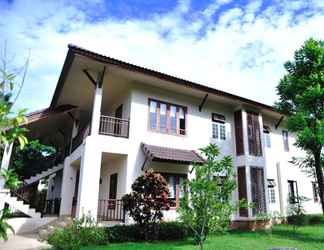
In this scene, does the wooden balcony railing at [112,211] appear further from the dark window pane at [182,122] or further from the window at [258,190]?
the window at [258,190]

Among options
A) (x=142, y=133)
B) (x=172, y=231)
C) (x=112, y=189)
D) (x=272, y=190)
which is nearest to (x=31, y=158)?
(x=112, y=189)

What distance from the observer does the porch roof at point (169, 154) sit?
11909mm

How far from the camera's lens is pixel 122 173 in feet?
41.5

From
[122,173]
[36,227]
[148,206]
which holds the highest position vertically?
[122,173]

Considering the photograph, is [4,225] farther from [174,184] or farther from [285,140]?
[285,140]

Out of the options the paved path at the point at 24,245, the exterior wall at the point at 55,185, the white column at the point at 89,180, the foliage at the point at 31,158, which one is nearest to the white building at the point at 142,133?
the white column at the point at 89,180

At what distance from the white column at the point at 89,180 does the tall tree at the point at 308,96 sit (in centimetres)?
998

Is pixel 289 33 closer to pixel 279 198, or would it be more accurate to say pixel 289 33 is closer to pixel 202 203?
pixel 202 203

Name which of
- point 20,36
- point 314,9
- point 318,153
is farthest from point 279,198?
point 20,36

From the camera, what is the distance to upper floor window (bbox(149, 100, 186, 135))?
13.7 metres

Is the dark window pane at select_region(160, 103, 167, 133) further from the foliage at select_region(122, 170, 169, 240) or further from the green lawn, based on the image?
the green lawn

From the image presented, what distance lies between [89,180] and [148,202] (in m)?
2.77

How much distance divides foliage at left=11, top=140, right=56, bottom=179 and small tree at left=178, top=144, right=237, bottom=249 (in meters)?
18.0

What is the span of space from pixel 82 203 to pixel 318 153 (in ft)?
38.8
